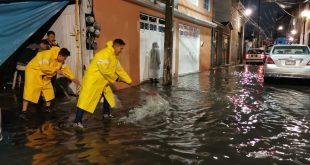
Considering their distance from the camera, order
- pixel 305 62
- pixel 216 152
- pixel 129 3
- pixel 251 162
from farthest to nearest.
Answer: pixel 305 62, pixel 129 3, pixel 216 152, pixel 251 162

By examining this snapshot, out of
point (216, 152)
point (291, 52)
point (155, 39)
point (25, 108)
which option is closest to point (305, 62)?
point (291, 52)

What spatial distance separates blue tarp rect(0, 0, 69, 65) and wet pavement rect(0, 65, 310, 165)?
1.47 m

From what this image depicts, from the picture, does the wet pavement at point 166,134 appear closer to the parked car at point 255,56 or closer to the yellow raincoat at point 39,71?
the yellow raincoat at point 39,71

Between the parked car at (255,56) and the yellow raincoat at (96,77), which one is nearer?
the yellow raincoat at (96,77)

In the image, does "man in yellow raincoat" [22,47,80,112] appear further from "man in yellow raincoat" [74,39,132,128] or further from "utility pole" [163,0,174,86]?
"utility pole" [163,0,174,86]

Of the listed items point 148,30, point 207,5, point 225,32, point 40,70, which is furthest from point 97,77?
point 225,32

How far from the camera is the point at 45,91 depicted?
296 inches

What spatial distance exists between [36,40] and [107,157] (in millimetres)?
6412

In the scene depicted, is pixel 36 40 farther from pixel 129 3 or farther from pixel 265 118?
pixel 265 118

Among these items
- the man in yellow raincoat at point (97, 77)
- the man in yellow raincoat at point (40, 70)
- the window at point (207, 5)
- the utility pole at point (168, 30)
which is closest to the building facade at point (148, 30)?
the window at point (207, 5)

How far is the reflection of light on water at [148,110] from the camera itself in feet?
23.1

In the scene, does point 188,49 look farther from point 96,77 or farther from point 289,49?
point 96,77

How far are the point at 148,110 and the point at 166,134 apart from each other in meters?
1.82

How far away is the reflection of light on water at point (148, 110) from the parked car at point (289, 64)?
6713mm
